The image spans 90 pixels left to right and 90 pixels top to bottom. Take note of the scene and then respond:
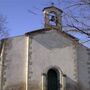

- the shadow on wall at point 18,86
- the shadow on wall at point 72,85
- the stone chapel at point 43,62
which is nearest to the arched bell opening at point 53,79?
the stone chapel at point 43,62

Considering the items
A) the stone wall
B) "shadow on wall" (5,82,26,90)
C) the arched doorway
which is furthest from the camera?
the stone wall

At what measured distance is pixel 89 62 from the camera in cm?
2206

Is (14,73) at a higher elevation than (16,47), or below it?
below

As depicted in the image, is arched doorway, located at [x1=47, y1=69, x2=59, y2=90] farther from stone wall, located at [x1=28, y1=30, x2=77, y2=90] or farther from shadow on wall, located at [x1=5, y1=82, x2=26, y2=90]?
shadow on wall, located at [x1=5, y1=82, x2=26, y2=90]

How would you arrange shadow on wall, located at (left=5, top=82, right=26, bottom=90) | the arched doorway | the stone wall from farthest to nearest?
1. the stone wall
2. the arched doorway
3. shadow on wall, located at (left=5, top=82, right=26, bottom=90)

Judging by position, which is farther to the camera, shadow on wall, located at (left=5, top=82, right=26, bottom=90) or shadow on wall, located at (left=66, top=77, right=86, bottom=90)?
shadow on wall, located at (left=66, top=77, right=86, bottom=90)

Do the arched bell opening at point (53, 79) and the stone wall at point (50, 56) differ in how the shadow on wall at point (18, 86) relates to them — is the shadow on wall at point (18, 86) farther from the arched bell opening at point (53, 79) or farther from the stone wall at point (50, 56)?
the arched bell opening at point (53, 79)

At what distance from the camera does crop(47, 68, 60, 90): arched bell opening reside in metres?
20.5

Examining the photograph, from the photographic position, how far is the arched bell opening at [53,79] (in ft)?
67.1

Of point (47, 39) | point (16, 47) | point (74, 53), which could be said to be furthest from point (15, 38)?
point (74, 53)

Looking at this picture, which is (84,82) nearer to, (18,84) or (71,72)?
(71,72)

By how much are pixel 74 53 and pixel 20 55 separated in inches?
132

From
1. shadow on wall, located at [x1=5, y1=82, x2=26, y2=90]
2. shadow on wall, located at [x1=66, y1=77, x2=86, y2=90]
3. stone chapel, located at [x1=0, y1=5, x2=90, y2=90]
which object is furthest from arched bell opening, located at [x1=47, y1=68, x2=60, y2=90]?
shadow on wall, located at [x1=5, y1=82, x2=26, y2=90]

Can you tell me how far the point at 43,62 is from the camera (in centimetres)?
2095
